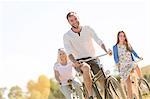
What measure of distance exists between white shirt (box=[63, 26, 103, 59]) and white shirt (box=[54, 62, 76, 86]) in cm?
185

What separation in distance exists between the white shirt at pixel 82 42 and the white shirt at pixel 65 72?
185 centimetres

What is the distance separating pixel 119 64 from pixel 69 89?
1.76 meters

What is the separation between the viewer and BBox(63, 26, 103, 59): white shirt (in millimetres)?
10156

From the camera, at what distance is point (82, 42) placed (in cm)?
1020

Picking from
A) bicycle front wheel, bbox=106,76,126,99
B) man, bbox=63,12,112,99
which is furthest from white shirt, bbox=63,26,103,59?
bicycle front wheel, bbox=106,76,126,99

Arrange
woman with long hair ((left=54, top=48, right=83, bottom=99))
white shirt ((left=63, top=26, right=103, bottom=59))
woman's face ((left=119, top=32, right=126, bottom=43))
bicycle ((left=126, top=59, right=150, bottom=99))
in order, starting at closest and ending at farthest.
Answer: white shirt ((left=63, top=26, right=103, bottom=59)) < woman's face ((left=119, top=32, right=126, bottom=43)) < bicycle ((left=126, top=59, right=150, bottom=99)) < woman with long hair ((left=54, top=48, right=83, bottom=99))

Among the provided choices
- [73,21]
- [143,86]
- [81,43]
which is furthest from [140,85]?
[73,21]

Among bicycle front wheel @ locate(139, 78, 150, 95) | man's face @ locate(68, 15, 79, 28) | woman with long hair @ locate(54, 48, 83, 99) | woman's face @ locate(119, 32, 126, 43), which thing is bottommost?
bicycle front wheel @ locate(139, 78, 150, 95)

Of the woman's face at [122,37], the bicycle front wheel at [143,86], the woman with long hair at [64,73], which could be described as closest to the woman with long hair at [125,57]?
the woman's face at [122,37]

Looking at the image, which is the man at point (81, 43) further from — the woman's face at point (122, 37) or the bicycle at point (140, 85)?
the bicycle at point (140, 85)

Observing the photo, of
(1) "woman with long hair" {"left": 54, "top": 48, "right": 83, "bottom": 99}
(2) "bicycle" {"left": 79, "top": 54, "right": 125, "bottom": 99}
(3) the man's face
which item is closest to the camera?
(3) the man's face

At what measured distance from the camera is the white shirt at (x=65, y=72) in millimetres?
12039

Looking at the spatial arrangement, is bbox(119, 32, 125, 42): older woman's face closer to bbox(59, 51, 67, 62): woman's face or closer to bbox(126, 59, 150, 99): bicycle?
bbox(126, 59, 150, 99): bicycle

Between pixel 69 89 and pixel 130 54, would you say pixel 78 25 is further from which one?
pixel 69 89
